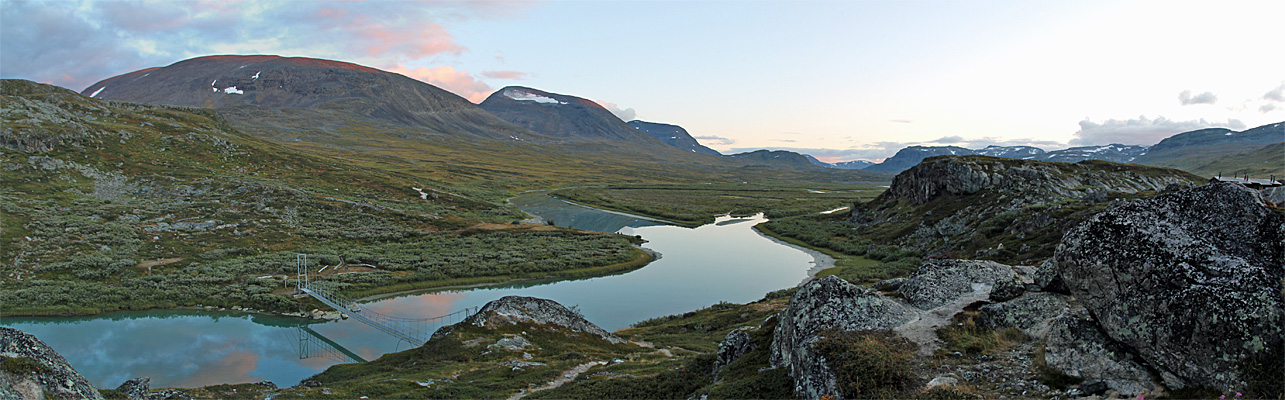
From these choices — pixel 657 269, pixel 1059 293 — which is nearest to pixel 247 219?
pixel 657 269

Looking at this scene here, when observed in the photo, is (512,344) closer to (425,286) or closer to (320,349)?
(320,349)

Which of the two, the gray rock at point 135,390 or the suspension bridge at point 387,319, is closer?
the gray rock at point 135,390

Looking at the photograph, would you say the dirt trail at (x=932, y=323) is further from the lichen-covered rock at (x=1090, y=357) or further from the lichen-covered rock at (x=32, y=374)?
the lichen-covered rock at (x=32, y=374)

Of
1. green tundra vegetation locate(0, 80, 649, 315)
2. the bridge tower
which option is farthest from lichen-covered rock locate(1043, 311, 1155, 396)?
the bridge tower

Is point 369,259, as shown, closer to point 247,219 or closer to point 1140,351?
point 247,219

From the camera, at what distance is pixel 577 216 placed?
12431 cm

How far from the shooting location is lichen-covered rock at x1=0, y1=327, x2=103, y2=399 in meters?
12.4

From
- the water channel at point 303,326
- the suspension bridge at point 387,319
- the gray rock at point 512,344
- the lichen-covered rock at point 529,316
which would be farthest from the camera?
the suspension bridge at point 387,319

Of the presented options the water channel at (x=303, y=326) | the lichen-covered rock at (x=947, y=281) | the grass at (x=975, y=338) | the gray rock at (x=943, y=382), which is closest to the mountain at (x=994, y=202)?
the water channel at (x=303, y=326)

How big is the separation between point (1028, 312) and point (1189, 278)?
5.14m

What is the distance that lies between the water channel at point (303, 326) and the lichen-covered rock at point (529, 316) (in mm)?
8511

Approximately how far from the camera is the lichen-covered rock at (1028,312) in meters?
14.2

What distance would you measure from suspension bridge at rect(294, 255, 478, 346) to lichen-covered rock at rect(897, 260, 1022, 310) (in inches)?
1278

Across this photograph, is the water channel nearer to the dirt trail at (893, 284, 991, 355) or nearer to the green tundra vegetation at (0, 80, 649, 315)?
the green tundra vegetation at (0, 80, 649, 315)
